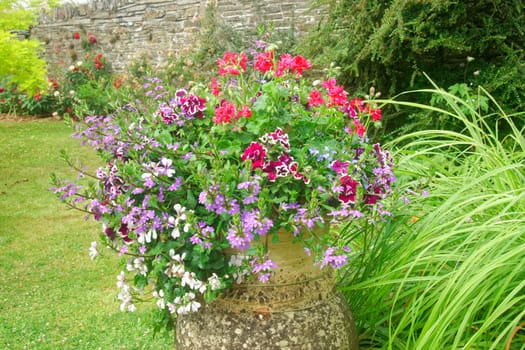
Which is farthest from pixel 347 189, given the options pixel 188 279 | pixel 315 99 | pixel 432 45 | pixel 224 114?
pixel 432 45

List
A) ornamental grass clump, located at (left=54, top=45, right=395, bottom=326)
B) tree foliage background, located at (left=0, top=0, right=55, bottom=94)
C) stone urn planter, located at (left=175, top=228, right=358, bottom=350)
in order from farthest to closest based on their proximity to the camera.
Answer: tree foliage background, located at (left=0, top=0, right=55, bottom=94), stone urn planter, located at (left=175, top=228, right=358, bottom=350), ornamental grass clump, located at (left=54, top=45, right=395, bottom=326)

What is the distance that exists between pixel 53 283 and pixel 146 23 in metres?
8.05

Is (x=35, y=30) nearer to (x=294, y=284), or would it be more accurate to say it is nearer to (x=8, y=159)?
(x=8, y=159)

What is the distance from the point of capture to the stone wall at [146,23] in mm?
9336

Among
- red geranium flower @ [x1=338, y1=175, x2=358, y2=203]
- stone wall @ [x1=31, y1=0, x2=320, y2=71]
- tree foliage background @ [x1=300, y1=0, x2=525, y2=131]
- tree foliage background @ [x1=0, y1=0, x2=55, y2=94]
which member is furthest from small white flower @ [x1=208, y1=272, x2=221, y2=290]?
stone wall @ [x1=31, y1=0, x2=320, y2=71]

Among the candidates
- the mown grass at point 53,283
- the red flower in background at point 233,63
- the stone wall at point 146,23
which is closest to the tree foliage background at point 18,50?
the mown grass at point 53,283

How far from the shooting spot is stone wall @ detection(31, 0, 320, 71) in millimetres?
9336

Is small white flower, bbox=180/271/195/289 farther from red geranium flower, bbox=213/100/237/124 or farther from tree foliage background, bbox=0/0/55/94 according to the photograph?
tree foliage background, bbox=0/0/55/94

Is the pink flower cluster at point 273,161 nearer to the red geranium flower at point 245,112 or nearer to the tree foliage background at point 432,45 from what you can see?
the red geranium flower at point 245,112

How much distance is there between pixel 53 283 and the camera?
4.44m

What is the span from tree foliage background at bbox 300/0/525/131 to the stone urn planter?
10.1ft

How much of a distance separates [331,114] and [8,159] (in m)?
7.51

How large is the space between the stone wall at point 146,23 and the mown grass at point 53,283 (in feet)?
13.2

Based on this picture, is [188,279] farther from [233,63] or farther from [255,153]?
[233,63]
